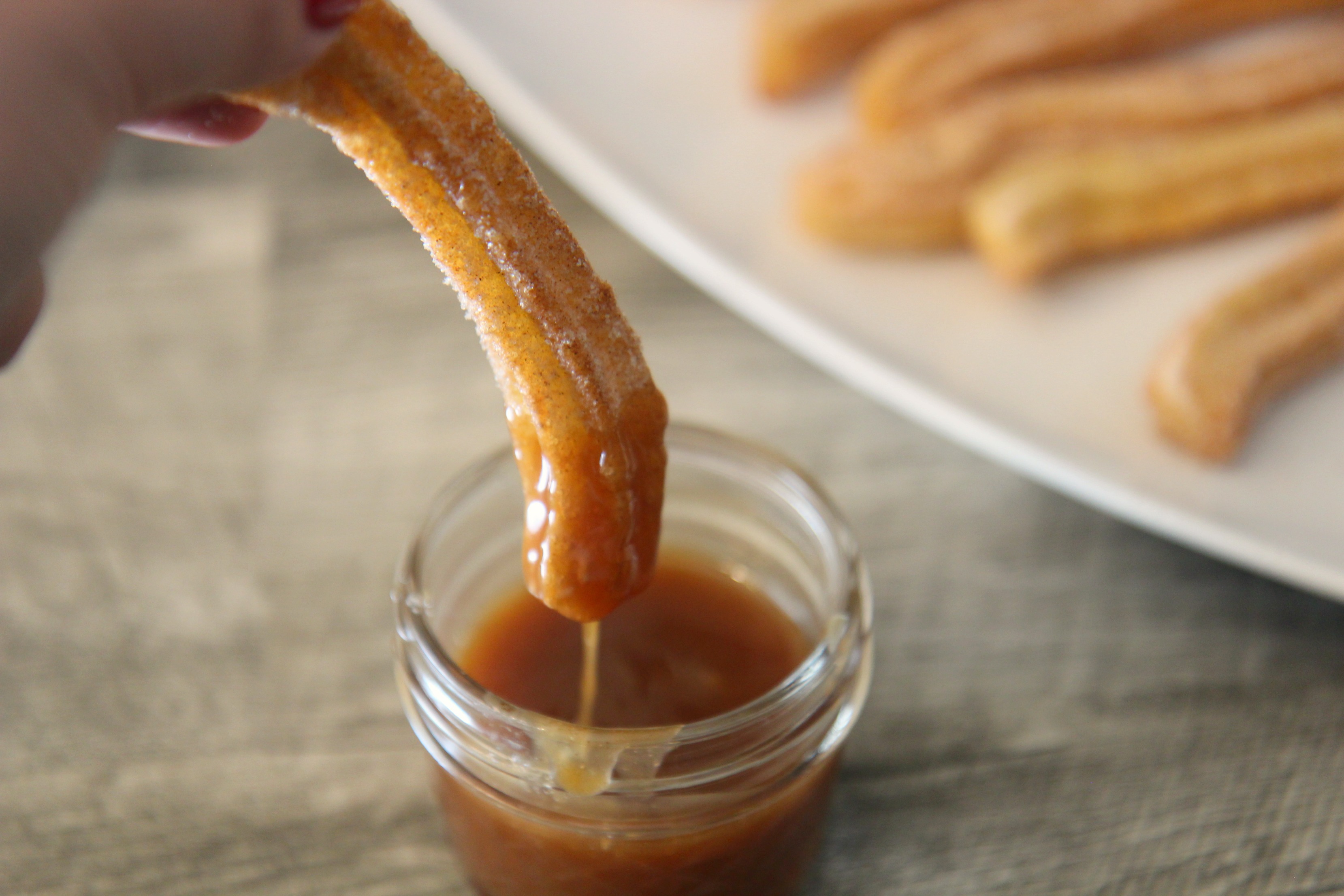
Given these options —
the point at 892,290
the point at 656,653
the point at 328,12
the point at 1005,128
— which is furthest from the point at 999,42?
the point at 328,12

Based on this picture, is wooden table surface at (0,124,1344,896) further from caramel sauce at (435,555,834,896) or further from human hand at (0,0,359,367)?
human hand at (0,0,359,367)

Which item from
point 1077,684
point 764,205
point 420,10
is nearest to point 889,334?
point 764,205

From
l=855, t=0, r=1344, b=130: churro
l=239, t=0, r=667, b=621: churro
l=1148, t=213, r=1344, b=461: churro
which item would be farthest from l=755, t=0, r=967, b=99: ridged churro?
l=239, t=0, r=667, b=621: churro

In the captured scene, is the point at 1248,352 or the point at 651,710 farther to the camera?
the point at 1248,352

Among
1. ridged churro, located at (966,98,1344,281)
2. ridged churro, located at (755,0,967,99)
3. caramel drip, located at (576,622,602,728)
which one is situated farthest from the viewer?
ridged churro, located at (755,0,967,99)

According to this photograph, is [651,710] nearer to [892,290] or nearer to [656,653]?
[656,653]

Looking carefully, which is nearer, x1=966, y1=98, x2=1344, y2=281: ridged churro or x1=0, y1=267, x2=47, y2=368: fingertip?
x1=0, y1=267, x2=47, y2=368: fingertip

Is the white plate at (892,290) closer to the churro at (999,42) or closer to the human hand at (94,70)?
the churro at (999,42)
